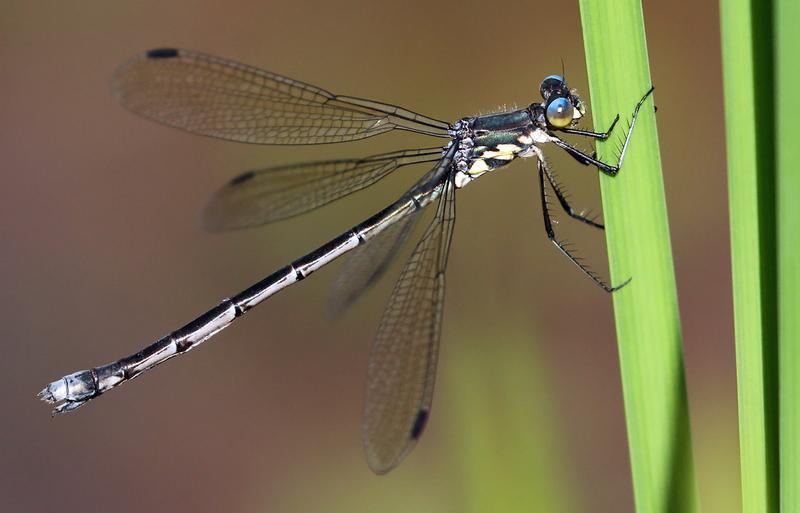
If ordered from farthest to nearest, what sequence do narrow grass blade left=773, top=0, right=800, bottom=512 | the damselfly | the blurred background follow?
the blurred background
the damselfly
narrow grass blade left=773, top=0, right=800, bottom=512

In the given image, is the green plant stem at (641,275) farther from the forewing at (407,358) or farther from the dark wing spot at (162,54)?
the dark wing spot at (162,54)

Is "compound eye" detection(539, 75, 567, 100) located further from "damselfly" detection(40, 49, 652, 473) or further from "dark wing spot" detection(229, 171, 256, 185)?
"dark wing spot" detection(229, 171, 256, 185)

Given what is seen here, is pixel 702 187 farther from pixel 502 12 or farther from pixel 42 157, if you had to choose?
pixel 42 157

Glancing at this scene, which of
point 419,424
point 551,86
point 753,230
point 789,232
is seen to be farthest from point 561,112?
point 789,232

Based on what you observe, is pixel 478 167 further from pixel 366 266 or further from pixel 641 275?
pixel 641 275

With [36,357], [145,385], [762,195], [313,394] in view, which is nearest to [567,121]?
[762,195]

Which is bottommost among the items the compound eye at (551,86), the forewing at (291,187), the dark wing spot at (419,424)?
the dark wing spot at (419,424)

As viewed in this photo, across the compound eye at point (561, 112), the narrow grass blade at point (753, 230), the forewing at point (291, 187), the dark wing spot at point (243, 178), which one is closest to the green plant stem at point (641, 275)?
the narrow grass blade at point (753, 230)

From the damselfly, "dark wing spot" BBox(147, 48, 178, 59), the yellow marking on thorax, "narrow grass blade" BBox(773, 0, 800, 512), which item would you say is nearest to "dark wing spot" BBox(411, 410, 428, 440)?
the damselfly
